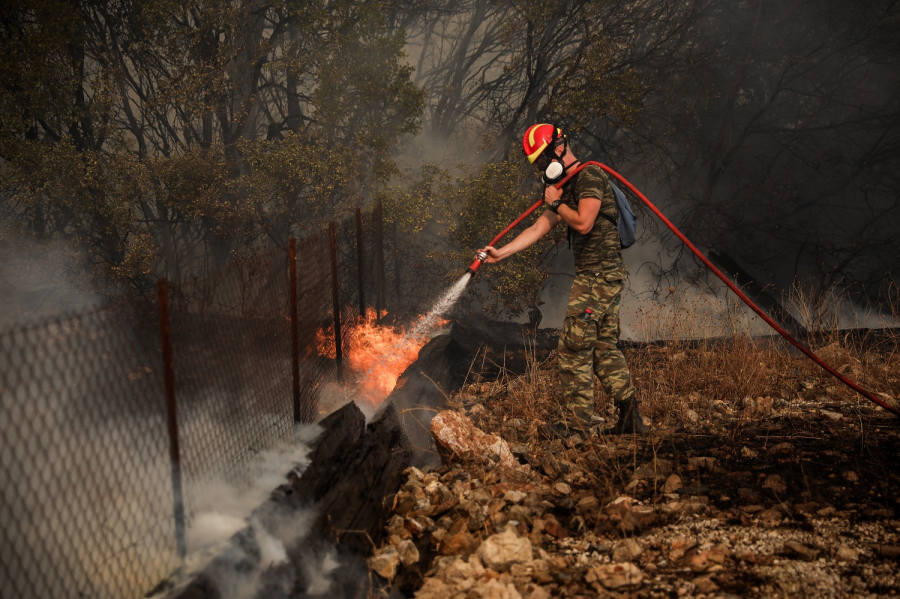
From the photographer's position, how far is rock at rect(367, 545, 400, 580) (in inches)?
103

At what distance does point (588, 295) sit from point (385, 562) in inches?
93.0

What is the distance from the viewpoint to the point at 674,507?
10.0 ft

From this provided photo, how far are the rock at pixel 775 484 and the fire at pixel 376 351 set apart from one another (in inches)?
121

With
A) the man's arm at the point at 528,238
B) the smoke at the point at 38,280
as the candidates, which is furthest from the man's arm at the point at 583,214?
the smoke at the point at 38,280

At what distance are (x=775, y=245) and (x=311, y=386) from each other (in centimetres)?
1151

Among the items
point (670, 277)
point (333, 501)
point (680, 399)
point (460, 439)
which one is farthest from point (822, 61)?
point (333, 501)

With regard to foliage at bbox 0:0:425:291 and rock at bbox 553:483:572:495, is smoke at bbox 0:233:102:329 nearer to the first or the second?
foliage at bbox 0:0:425:291

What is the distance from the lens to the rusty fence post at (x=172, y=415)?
91.6 inches

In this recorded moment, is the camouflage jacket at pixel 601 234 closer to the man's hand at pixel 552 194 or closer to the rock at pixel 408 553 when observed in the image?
the man's hand at pixel 552 194

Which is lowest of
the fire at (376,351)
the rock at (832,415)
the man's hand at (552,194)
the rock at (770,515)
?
the rock at (770,515)

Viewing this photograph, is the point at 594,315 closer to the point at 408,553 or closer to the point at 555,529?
the point at 555,529

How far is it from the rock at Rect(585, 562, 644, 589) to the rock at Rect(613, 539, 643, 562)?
8 centimetres

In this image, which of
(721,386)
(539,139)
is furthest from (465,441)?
(721,386)

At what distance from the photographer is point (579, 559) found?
8.79 ft
